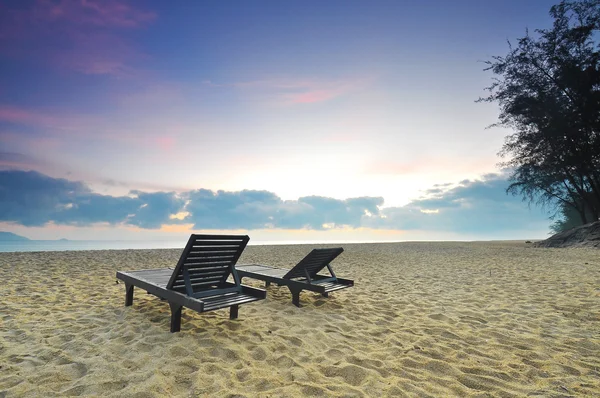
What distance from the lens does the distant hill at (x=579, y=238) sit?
20359 mm

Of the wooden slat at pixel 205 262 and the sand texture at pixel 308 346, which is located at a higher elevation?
the wooden slat at pixel 205 262

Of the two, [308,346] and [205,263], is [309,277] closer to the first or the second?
[308,346]

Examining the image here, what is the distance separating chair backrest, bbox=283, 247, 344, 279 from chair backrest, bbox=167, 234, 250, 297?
57.2 inches

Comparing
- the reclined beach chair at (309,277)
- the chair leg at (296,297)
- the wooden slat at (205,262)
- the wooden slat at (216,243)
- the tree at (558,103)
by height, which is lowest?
the chair leg at (296,297)

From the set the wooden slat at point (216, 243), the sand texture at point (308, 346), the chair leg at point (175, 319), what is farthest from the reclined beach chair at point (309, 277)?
the chair leg at point (175, 319)

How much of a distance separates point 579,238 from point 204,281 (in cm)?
2782

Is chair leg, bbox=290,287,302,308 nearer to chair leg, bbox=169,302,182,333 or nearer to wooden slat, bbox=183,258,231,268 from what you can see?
wooden slat, bbox=183,258,231,268

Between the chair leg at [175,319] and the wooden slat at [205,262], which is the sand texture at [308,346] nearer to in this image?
the chair leg at [175,319]

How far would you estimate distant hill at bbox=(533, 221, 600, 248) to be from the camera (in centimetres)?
2036

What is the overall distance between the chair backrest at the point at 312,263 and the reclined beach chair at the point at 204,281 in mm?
1420

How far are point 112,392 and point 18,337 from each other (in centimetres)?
240

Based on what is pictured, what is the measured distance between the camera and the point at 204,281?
4629 millimetres

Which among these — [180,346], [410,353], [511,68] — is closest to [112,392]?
[180,346]

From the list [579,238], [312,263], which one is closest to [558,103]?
[579,238]
